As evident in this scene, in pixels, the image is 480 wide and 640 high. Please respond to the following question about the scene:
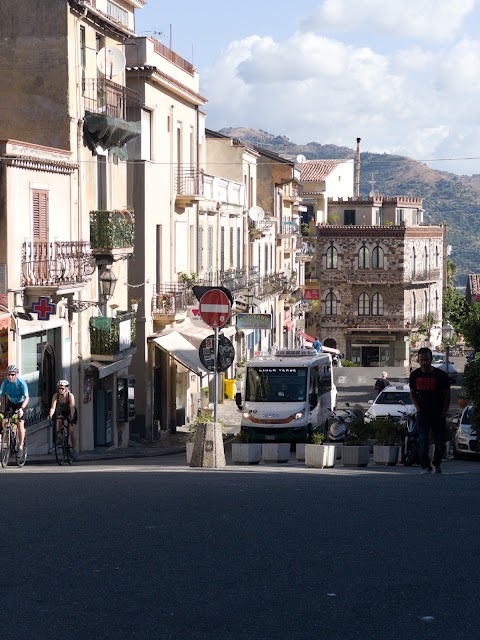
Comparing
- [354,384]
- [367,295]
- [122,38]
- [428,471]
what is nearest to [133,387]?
[122,38]

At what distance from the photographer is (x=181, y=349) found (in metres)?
37.3

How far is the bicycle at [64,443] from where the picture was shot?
21.0 metres

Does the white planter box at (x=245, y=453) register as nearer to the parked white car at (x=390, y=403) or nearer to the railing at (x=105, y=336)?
the railing at (x=105, y=336)

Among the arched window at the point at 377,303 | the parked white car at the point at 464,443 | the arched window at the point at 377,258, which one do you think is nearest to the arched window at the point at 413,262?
the arched window at the point at 377,258

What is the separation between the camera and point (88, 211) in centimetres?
3133

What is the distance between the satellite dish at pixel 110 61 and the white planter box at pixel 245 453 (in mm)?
12740

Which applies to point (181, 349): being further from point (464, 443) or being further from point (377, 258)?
point (377, 258)

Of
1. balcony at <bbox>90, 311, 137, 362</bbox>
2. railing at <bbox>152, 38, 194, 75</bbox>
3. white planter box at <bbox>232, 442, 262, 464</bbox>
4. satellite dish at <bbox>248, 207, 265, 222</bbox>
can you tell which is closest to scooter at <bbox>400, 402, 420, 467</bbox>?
white planter box at <bbox>232, 442, 262, 464</bbox>

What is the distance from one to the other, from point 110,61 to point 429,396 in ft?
60.3

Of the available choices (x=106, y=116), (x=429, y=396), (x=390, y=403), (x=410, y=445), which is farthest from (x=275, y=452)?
(x=390, y=403)

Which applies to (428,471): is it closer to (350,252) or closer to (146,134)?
(146,134)

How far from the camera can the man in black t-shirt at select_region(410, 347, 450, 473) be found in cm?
1577

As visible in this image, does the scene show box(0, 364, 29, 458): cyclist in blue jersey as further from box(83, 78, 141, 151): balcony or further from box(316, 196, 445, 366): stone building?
box(316, 196, 445, 366): stone building

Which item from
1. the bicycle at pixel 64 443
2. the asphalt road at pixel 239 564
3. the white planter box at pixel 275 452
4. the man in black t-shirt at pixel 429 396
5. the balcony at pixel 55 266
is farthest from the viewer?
the balcony at pixel 55 266
